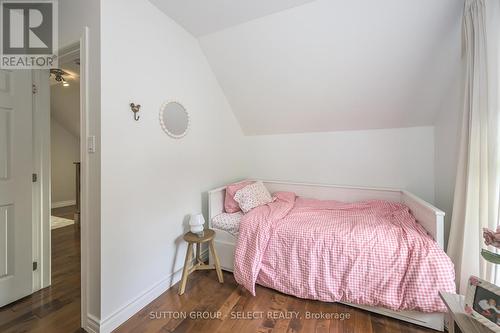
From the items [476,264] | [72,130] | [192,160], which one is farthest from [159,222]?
[72,130]

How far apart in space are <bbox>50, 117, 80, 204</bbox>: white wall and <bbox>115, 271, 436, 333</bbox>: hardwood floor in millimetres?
4273

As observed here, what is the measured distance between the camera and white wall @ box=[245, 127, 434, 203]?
222 centimetres

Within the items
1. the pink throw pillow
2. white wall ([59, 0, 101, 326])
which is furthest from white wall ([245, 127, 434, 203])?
white wall ([59, 0, 101, 326])

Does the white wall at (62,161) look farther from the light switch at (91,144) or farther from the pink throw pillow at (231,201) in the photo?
the pink throw pillow at (231,201)

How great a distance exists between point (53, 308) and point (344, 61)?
3176mm

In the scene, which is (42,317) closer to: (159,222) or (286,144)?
(159,222)

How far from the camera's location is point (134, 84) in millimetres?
1472

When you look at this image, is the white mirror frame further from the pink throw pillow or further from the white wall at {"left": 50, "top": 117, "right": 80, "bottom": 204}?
the white wall at {"left": 50, "top": 117, "right": 80, "bottom": 204}

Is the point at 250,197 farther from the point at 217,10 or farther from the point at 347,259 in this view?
the point at 217,10

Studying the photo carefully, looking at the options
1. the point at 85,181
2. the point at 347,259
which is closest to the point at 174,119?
the point at 85,181

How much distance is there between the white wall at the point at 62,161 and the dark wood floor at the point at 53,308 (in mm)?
2906

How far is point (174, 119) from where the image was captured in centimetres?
180

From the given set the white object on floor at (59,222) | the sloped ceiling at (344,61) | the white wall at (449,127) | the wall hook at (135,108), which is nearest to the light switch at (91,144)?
the wall hook at (135,108)

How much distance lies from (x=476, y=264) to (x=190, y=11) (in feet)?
9.16
